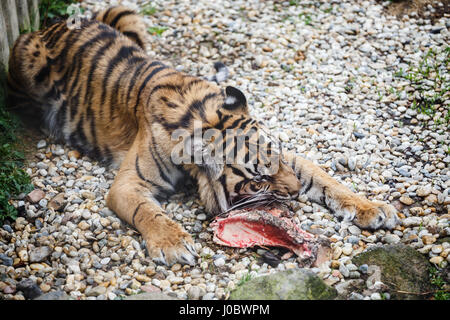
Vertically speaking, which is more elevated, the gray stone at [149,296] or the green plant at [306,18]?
the green plant at [306,18]

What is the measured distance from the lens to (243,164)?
3184 millimetres

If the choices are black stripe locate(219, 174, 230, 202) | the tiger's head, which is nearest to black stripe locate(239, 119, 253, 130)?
the tiger's head

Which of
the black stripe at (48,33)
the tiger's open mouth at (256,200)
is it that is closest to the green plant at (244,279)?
the tiger's open mouth at (256,200)

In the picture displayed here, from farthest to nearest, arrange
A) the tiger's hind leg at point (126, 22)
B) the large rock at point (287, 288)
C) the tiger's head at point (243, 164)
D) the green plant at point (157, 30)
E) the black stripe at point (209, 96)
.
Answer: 1. the green plant at point (157, 30)
2. the tiger's hind leg at point (126, 22)
3. the black stripe at point (209, 96)
4. the tiger's head at point (243, 164)
5. the large rock at point (287, 288)

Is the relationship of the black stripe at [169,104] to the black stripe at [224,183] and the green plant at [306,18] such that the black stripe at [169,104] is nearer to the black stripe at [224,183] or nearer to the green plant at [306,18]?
the black stripe at [224,183]

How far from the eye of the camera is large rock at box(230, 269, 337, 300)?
2.62 m

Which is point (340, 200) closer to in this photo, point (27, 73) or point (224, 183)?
point (224, 183)

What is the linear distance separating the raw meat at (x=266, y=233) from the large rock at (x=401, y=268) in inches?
11.6

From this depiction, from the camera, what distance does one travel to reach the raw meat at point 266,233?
3061 mm

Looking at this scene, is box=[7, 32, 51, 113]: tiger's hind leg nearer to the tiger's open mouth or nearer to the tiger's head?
the tiger's head

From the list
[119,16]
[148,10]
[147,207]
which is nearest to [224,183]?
[147,207]

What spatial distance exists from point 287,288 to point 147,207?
119 cm

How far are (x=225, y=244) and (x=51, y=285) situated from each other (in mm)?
1132

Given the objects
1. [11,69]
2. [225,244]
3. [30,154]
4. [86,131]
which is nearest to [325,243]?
[225,244]
